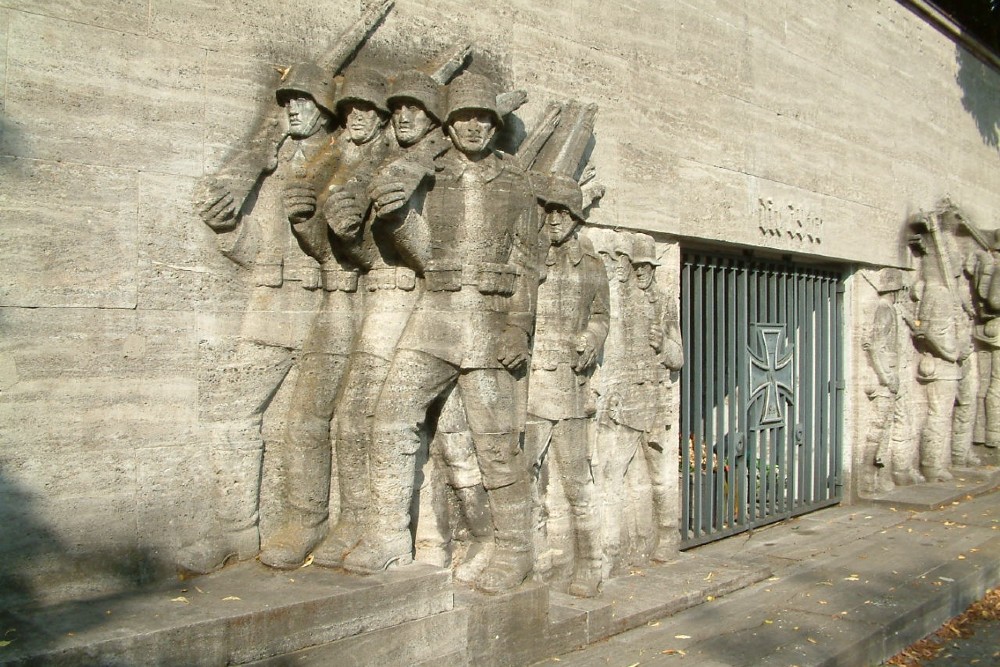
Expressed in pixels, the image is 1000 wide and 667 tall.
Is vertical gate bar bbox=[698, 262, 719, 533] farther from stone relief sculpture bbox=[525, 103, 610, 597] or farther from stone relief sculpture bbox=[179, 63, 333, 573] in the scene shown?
stone relief sculpture bbox=[179, 63, 333, 573]

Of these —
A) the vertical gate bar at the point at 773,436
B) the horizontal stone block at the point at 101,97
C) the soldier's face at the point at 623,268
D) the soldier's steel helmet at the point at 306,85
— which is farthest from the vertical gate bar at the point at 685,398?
the horizontal stone block at the point at 101,97

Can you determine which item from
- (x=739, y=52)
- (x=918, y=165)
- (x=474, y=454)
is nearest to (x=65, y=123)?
(x=474, y=454)

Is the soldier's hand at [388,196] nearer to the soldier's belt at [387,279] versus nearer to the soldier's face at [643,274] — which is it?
the soldier's belt at [387,279]

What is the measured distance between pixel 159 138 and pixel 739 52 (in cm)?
488

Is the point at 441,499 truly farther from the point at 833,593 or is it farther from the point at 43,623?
the point at 833,593

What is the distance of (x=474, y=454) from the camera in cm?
521

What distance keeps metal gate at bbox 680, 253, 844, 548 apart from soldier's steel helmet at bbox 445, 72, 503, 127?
9.77 ft

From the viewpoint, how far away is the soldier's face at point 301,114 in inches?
187

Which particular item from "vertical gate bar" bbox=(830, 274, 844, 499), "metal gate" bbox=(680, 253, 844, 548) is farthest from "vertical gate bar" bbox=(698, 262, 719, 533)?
"vertical gate bar" bbox=(830, 274, 844, 499)

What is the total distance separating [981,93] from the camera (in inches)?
461

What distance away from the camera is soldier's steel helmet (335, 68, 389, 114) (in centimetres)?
479

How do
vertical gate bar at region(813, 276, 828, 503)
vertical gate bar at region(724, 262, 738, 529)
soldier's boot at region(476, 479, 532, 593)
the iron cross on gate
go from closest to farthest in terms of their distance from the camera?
1. soldier's boot at region(476, 479, 532, 593)
2. vertical gate bar at region(724, 262, 738, 529)
3. the iron cross on gate
4. vertical gate bar at region(813, 276, 828, 503)

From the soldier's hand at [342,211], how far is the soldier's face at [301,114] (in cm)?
43

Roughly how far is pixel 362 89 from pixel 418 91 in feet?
0.94
